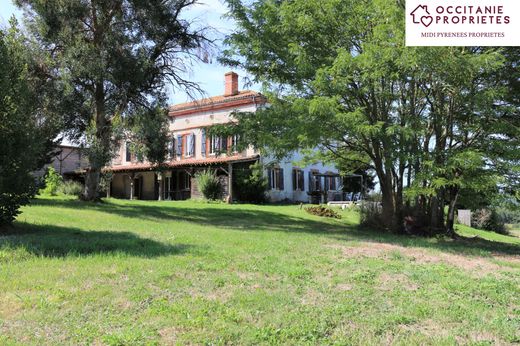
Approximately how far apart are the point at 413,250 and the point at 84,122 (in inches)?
551

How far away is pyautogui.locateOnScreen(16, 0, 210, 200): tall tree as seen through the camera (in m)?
16.6

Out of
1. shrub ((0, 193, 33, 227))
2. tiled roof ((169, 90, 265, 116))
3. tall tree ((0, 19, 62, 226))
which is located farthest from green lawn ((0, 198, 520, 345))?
tiled roof ((169, 90, 265, 116))

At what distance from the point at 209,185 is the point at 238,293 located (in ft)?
73.1

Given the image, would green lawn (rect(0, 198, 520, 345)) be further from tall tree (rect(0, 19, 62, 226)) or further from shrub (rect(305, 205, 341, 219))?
shrub (rect(305, 205, 341, 219))

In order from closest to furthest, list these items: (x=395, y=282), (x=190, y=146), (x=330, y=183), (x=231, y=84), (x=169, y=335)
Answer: (x=169, y=335)
(x=395, y=282)
(x=231, y=84)
(x=190, y=146)
(x=330, y=183)

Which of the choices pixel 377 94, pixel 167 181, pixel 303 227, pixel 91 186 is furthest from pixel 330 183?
pixel 377 94

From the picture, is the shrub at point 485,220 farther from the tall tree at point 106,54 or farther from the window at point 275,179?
the tall tree at point 106,54

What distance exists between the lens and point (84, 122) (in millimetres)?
18844

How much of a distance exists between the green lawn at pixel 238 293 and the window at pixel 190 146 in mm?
23792

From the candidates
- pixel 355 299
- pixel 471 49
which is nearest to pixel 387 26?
pixel 471 49

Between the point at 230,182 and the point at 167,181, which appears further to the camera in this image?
the point at 167,181

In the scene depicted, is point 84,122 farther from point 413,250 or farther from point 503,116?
point 503,116

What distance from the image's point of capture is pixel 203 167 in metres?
30.4

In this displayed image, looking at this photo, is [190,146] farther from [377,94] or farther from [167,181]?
[377,94]
